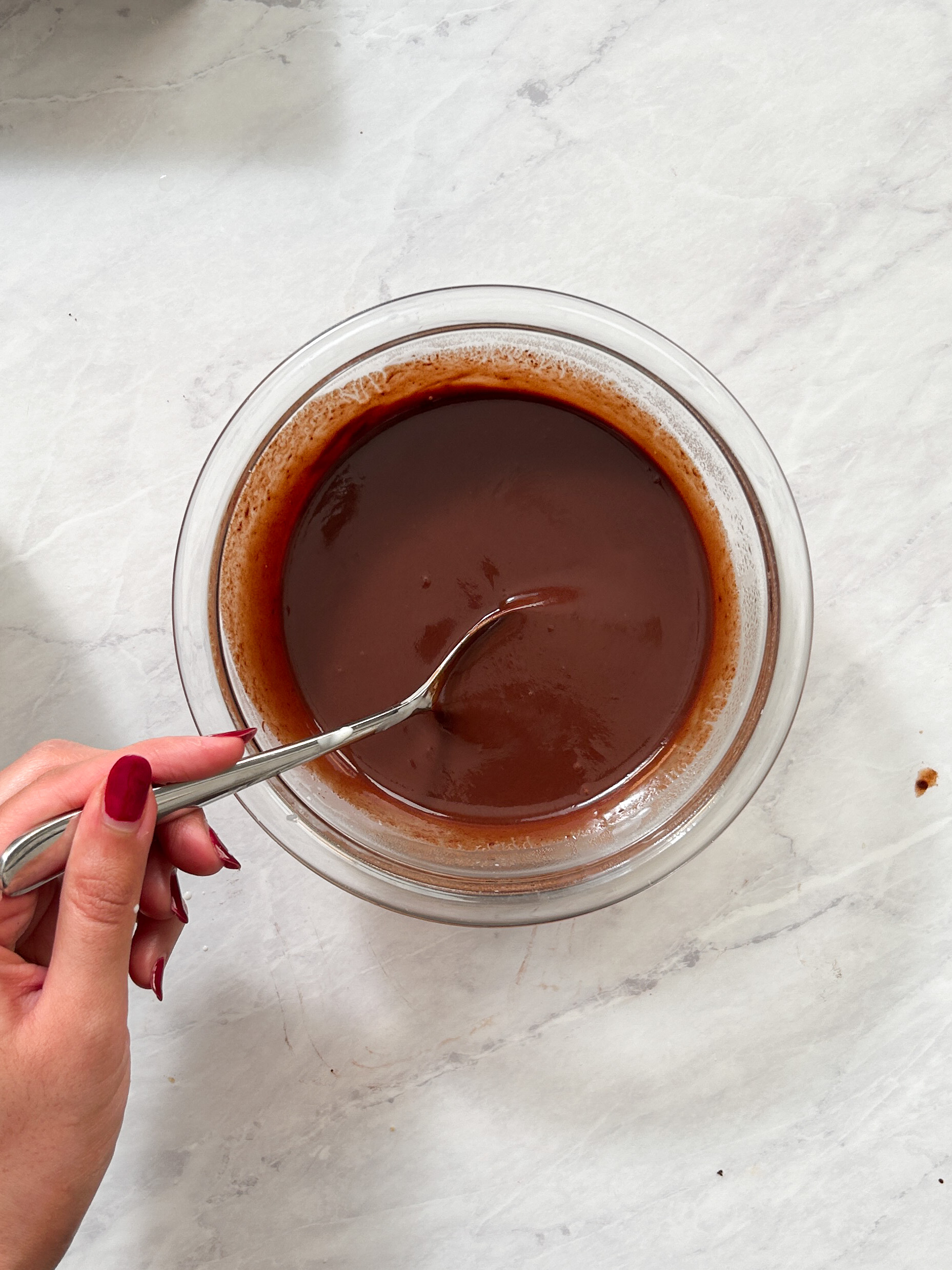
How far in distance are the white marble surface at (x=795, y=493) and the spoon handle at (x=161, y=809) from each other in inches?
13.3

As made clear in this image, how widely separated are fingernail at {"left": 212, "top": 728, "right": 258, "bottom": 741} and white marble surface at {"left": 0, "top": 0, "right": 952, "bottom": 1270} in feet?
0.57

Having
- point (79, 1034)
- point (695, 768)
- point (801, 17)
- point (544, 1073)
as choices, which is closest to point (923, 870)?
point (695, 768)

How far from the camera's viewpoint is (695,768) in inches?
46.5

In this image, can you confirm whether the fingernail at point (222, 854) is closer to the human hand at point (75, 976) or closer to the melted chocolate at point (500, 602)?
the human hand at point (75, 976)

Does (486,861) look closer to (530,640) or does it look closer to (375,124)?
(530,640)

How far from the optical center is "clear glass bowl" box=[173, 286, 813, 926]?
114 cm

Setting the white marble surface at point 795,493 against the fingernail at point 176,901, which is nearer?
the fingernail at point 176,901

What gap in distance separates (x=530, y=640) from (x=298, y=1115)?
2.32ft

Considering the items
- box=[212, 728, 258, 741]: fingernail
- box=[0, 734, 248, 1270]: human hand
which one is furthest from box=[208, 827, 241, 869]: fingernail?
box=[212, 728, 258, 741]: fingernail

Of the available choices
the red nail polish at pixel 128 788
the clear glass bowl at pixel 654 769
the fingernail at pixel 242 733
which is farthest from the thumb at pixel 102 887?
the clear glass bowl at pixel 654 769

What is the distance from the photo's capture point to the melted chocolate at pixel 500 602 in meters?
1.18

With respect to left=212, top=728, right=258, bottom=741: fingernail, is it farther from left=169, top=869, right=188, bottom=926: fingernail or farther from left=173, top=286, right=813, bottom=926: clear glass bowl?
left=169, top=869, right=188, bottom=926: fingernail

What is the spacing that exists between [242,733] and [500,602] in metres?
0.35

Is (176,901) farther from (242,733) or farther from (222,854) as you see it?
(242,733)
